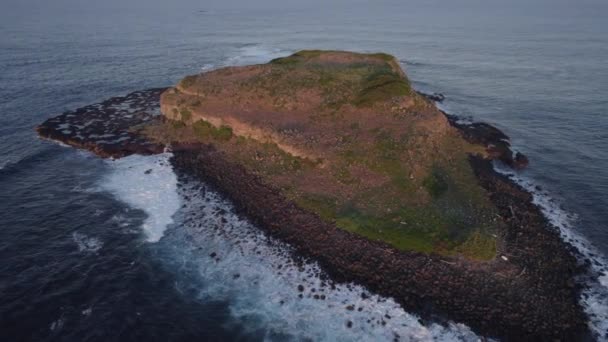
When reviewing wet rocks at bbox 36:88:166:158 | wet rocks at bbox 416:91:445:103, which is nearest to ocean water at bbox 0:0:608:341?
wet rocks at bbox 416:91:445:103

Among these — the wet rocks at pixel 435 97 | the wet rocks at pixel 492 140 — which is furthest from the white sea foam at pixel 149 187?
the wet rocks at pixel 435 97

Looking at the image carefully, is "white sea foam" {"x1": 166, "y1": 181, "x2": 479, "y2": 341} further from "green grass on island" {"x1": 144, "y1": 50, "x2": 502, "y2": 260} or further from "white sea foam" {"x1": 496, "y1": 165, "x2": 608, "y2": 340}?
"white sea foam" {"x1": 496, "y1": 165, "x2": 608, "y2": 340}

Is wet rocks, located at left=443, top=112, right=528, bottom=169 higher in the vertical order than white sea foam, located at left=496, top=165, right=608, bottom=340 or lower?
higher

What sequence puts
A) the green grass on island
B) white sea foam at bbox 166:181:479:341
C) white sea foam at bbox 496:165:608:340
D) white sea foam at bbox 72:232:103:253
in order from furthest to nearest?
1. the green grass on island
2. white sea foam at bbox 72:232:103:253
3. white sea foam at bbox 496:165:608:340
4. white sea foam at bbox 166:181:479:341

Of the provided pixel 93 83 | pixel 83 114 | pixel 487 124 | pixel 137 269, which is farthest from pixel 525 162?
pixel 93 83

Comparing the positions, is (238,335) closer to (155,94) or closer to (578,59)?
(155,94)

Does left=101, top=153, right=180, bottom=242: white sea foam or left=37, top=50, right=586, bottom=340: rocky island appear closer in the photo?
left=37, top=50, right=586, bottom=340: rocky island

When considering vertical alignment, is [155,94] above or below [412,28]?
below
